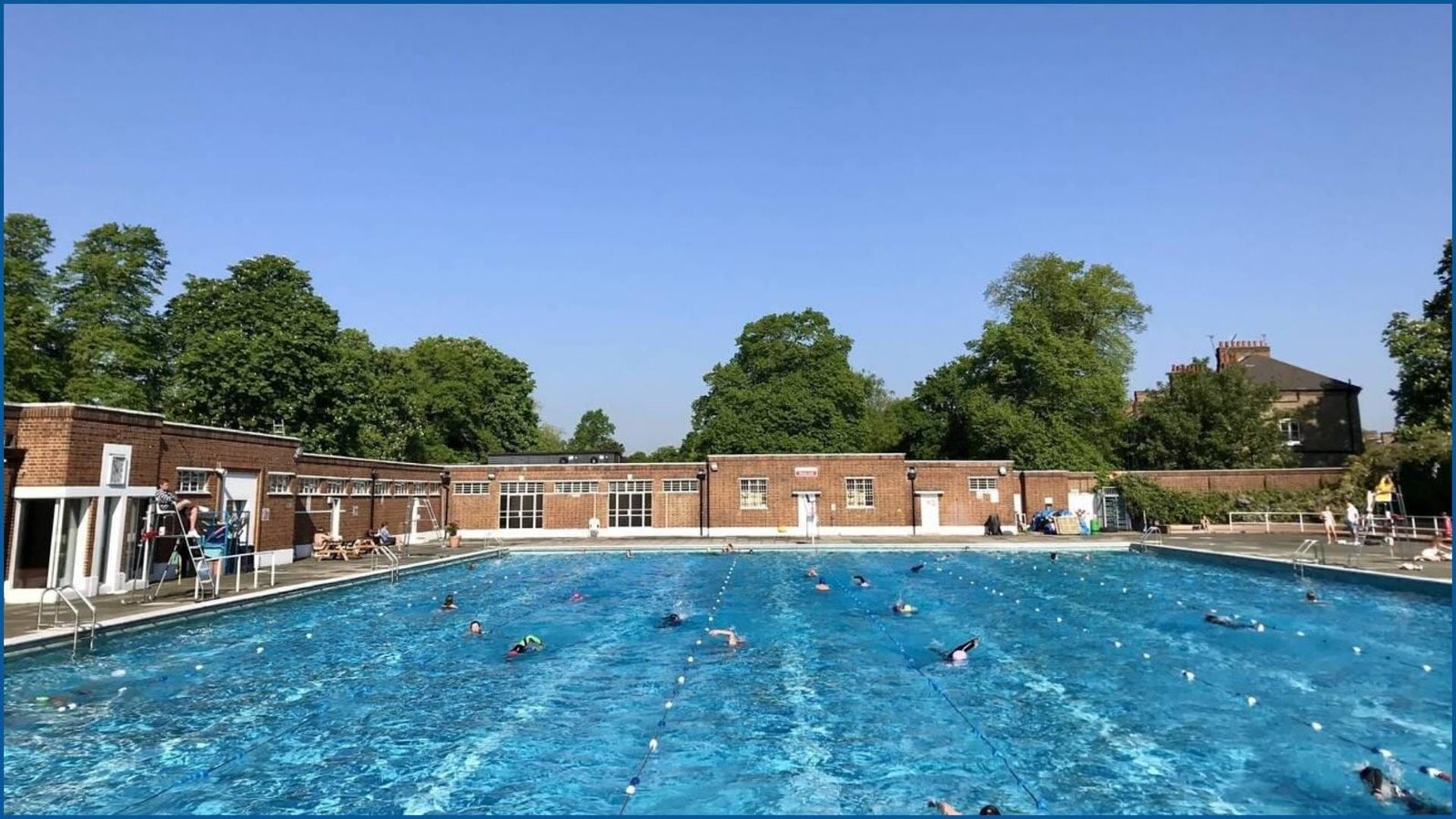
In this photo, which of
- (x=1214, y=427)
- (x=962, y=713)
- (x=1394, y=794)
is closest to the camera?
(x=1394, y=794)

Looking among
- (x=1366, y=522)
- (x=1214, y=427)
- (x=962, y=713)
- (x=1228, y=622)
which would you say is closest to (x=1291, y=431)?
(x=1214, y=427)

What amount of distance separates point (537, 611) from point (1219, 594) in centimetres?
1743

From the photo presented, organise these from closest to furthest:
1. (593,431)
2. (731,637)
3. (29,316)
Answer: (731,637) → (29,316) → (593,431)

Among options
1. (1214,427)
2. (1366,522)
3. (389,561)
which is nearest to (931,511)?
(1366,522)

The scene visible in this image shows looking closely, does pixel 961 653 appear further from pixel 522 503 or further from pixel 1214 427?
pixel 1214 427

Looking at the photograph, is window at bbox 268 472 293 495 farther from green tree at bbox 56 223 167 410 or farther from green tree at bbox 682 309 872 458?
green tree at bbox 682 309 872 458

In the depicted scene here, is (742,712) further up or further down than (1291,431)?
further down

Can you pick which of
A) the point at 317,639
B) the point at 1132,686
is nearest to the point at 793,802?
the point at 1132,686

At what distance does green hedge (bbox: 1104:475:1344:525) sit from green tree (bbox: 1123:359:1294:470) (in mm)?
5103

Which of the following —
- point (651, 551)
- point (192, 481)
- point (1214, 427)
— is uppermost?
point (1214, 427)

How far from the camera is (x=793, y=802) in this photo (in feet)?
24.5

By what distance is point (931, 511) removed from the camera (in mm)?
37688

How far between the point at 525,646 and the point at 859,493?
25.5 m

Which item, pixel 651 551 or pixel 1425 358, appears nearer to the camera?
pixel 651 551
